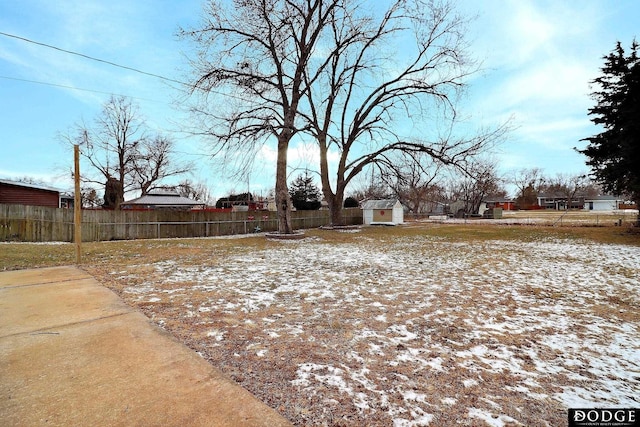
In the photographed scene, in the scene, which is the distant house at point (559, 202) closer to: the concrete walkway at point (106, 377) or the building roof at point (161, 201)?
the building roof at point (161, 201)

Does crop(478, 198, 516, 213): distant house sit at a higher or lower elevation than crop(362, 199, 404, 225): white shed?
higher

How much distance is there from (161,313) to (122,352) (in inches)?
47.0

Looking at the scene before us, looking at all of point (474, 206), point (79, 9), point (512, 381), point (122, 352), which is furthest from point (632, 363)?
point (474, 206)

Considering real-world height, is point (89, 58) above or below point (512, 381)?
above

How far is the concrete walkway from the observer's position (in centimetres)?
193

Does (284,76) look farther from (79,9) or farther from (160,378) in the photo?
(160,378)

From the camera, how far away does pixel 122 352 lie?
9.27ft

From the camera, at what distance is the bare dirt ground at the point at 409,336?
218 cm

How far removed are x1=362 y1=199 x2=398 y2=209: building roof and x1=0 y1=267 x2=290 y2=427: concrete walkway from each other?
26356 millimetres

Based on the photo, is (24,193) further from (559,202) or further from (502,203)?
(559,202)

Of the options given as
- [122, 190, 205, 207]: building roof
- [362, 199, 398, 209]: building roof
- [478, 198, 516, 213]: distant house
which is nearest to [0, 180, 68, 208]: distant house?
[122, 190, 205, 207]: building roof

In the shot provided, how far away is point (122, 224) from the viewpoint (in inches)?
591

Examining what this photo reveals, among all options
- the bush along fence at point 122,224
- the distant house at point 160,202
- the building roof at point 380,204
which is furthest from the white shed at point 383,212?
the distant house at point 160,202

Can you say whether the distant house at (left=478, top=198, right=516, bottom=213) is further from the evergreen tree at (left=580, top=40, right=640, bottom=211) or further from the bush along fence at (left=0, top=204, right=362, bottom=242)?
the bush along fence at (left=0, top=204, right=362, bottom=242)
